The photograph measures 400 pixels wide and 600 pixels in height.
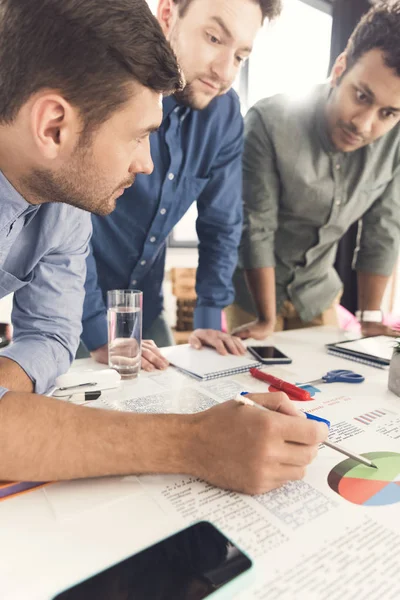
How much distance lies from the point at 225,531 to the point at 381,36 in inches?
52.5

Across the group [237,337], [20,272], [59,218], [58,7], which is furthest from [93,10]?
[237,337]

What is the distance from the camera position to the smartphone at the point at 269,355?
41.3 inches

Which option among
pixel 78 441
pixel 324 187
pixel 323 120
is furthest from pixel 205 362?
pixel 323 120

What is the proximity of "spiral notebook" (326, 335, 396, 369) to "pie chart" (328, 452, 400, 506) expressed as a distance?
0.47 m

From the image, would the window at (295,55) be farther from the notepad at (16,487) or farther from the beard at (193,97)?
the notepad at (16,487)

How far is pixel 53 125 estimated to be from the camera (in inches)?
26.0

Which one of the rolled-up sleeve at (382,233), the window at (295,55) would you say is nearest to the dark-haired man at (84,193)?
the rolled-up sleeve at (382,233)

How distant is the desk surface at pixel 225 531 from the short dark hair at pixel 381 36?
3.55ft

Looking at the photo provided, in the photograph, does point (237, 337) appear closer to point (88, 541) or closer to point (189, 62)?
point (189, 62)

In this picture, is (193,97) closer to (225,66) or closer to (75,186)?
(225,66)

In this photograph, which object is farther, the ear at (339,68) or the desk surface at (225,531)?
the ear at (339,68)

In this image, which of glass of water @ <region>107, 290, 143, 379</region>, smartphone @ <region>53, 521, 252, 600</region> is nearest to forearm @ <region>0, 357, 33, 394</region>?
glass of water @ <region>107, 290, 143, 379</region>

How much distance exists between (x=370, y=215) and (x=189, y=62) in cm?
97

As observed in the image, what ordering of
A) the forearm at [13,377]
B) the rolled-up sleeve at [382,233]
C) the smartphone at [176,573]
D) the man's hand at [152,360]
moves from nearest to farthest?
the smartphone at [176,573] → the forearm at [13,377] → the man's hand at [152,360] → the rolled-up sleeve at [382,233]
